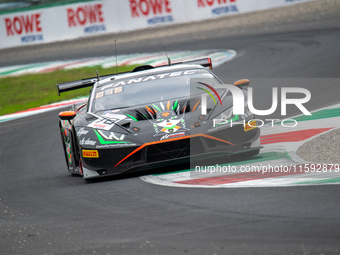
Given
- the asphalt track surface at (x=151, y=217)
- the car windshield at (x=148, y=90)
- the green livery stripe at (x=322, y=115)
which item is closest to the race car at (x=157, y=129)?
the car windshield at (x=148, y=90)

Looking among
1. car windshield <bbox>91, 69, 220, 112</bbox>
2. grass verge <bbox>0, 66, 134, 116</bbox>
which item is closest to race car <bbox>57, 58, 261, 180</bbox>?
car windshield <bbox>91, 69, 220, 112</bbox>

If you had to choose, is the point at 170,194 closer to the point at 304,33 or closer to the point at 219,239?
the point at 219,239

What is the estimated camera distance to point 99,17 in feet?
81.3

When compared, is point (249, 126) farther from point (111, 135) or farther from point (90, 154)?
point (90, 154)

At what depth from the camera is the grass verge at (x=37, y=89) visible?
55.9 ft

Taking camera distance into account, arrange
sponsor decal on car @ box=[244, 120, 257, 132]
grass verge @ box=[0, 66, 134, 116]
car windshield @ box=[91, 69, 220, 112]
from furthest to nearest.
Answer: grass verge @ box=[0, 66, 134, 116]
car windshield @ box=[91, 69, 220, 112]
sponsor decal on car @ box=[244, 120, 257, 132]

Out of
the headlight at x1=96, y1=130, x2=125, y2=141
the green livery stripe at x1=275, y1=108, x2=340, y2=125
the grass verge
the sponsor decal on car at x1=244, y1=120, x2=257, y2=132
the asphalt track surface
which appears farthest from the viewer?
the grass verge

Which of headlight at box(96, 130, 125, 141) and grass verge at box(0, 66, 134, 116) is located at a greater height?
headlight at box(96, 130, 125, 141)

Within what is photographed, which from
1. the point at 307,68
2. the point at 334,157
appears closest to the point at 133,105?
the point at 334,157

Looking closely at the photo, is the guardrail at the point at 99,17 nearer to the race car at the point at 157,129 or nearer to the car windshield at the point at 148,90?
the car windshield at the point at 148,90

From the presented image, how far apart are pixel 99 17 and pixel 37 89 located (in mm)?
6162

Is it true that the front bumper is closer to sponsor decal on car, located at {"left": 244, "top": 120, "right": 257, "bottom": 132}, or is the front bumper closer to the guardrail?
sponsor decal on car, located at {"left": 244, "top": 120, "right": 257, "bottom": 132}

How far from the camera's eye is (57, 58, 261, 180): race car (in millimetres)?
7000

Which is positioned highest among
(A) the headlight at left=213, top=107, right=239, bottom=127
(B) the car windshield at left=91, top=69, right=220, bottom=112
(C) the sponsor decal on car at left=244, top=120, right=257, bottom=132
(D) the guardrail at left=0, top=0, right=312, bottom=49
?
(B) the car windshield at left=91, top=69, right=220, bottom=112
